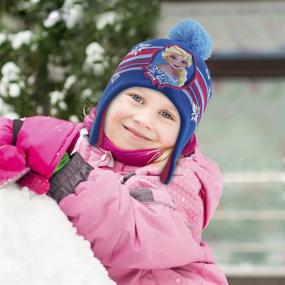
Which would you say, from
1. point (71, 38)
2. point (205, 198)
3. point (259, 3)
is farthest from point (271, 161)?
point (205, 198)

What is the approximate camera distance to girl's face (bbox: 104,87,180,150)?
143 cm

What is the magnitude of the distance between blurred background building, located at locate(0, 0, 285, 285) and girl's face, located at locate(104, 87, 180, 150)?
2.85m

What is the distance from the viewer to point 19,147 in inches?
45.8

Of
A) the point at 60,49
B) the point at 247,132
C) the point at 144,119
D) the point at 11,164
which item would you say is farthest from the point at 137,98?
the point at 247,132

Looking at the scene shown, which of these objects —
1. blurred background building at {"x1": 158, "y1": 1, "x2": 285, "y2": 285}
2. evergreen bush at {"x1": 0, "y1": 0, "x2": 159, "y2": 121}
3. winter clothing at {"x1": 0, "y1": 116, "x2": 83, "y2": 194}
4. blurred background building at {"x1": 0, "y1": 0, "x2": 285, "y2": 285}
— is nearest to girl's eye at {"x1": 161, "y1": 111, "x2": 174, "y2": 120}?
winter clothing at {"x1": 0, "y1": 116, "x2": 83, "y2": 194}

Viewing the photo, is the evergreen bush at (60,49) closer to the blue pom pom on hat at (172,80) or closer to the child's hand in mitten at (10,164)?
the blue pom pom on hat at (172,80)

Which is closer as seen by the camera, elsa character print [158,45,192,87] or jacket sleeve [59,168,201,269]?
jacket sleeve [59,168,201,269]

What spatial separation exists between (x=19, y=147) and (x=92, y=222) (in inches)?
7.5

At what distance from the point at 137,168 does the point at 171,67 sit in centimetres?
23

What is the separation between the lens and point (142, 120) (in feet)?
4.67

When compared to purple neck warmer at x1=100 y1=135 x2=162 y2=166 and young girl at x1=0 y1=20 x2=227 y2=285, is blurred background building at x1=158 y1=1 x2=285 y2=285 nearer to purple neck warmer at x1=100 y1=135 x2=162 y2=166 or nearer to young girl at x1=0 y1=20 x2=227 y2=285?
young girl at x1=0 y1=20 x2=227 y2=285

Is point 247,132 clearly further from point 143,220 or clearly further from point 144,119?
point 143,220

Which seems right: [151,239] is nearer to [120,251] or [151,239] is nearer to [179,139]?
[120,251]

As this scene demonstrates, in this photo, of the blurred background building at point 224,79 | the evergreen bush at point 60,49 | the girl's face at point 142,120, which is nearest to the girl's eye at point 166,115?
the girl's face at point 142,120
